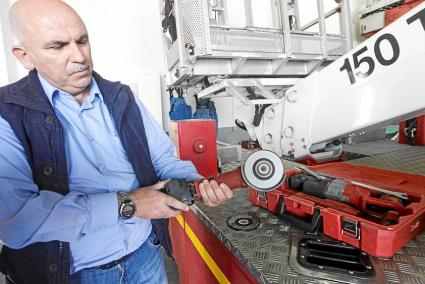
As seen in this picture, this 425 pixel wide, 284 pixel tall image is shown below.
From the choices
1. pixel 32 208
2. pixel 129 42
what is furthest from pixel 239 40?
pixel 129 42

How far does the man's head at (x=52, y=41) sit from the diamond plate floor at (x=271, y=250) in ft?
2.96

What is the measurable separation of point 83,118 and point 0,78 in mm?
2573

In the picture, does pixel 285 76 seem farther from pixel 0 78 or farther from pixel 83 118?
pixel 0 78

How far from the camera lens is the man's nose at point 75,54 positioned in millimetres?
1000

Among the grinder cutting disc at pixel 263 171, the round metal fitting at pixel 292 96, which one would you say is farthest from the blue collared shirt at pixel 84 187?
the round metal fitting at pixel 292 96

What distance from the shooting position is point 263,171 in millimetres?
1073

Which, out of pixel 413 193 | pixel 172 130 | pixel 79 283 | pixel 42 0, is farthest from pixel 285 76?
pixel 79 283

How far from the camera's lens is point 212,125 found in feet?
6.27

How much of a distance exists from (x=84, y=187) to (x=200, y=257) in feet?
2.63

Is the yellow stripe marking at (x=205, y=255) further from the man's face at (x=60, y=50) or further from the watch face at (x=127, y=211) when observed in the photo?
the man's face at (x=60, y=50)

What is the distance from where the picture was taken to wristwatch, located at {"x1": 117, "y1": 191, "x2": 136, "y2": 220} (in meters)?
0.89

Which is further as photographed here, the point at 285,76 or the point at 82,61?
the point at 285,76

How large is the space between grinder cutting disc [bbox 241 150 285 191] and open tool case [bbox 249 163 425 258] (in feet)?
0.59

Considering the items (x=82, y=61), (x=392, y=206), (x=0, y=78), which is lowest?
(x=392, y=206)
